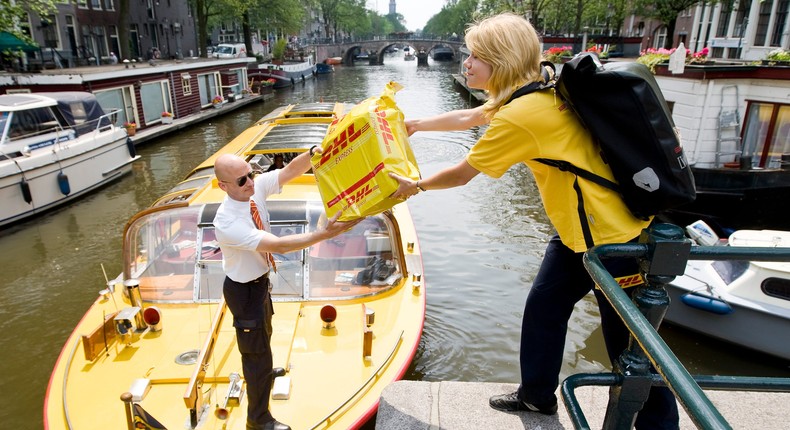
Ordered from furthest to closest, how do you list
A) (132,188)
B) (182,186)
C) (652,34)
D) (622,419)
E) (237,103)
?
(652,34) < (237,103) < (132,188) < (182,186) < (622,419)

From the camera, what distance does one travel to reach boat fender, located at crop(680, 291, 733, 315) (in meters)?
6.51

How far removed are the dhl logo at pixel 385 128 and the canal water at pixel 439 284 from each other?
4267mm

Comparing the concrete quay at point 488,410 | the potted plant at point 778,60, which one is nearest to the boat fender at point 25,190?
the concrete quay at point 488,410

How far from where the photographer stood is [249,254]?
10.3 feet

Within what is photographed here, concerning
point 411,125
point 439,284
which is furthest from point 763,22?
point 411,125

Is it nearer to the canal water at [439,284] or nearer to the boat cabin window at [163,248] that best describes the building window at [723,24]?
the canal water at [439,284]

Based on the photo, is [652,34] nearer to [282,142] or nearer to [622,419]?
[282,142]

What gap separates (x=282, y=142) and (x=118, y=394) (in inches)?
166

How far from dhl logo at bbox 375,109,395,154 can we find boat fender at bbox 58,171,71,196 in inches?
464

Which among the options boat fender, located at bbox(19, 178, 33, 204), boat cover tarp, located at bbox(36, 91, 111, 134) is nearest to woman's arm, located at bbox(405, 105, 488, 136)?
boat fender, located at bbox(19, 178, 33, 204)

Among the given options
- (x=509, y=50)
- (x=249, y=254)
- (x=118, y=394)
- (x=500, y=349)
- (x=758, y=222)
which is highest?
(x=509, y=50)

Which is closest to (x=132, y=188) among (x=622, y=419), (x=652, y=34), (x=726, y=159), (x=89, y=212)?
(x=89, y=212)

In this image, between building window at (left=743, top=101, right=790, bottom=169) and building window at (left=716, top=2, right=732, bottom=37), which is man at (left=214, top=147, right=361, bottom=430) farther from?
building window at (left=716, top=2, right=732, bottom=37)

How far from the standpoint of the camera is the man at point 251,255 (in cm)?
305
